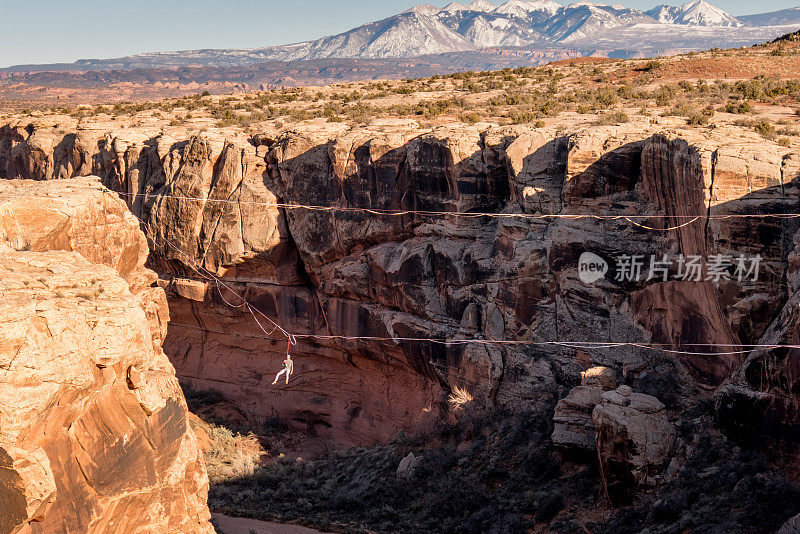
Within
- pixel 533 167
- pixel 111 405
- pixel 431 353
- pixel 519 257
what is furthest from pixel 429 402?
pixel 111 405

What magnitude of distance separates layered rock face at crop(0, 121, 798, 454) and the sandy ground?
735 centimetres

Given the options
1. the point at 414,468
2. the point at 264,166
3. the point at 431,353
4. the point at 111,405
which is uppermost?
the point at 264,166

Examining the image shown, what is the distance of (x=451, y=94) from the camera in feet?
115

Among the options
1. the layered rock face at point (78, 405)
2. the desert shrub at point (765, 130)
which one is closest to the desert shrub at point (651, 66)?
the desert shrub at point (765, 130)

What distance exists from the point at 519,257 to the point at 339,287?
7.40m

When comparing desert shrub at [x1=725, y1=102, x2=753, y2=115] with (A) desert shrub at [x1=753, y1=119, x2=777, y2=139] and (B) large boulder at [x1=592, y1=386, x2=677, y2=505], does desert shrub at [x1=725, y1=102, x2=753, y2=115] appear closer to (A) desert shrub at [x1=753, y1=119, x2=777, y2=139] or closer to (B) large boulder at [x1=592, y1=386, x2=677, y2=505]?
(A) desert shrub at [x1=753, y1=119, x2=777, y2=139]

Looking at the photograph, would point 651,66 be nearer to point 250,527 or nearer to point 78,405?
point 250,527

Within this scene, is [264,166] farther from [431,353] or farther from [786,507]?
[786,507]

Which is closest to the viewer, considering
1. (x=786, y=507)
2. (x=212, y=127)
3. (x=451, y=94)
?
(x=786, y=507)

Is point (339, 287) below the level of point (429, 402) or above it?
above

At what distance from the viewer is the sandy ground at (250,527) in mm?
17747

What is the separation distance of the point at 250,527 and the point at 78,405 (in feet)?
29.1

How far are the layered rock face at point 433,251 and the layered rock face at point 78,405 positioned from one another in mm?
11656

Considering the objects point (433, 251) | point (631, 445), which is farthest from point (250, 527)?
point (433, 251)
